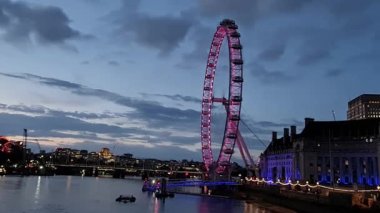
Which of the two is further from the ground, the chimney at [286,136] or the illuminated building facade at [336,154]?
the chimney at [286,136]

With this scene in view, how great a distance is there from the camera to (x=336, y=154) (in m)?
117

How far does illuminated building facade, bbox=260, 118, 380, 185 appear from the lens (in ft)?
360

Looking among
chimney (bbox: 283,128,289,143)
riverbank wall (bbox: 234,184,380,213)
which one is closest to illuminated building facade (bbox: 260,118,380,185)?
chimney (bbox: 283,128,289,143)

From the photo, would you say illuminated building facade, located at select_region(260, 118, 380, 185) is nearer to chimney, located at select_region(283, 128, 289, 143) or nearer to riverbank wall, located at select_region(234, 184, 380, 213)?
chimney, located at select_region(283, 128, 289, 143)

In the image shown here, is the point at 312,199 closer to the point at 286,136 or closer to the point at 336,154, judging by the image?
the point at 336,154

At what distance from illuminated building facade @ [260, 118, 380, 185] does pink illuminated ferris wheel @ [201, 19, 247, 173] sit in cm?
1819

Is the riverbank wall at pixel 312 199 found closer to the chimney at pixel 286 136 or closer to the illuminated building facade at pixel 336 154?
the illuminated building facade at pixel 336 154

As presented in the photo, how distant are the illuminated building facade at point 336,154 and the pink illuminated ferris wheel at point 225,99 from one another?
716 inches

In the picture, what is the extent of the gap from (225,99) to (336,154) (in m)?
31.3

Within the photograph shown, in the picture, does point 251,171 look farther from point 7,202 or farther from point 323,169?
point 7,202

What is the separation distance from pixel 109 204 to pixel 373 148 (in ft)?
189

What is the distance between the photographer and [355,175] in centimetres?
11400

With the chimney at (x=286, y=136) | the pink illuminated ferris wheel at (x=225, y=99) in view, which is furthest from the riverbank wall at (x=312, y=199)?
the chimney at (x=286, y=136)

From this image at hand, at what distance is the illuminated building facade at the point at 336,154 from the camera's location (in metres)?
110
